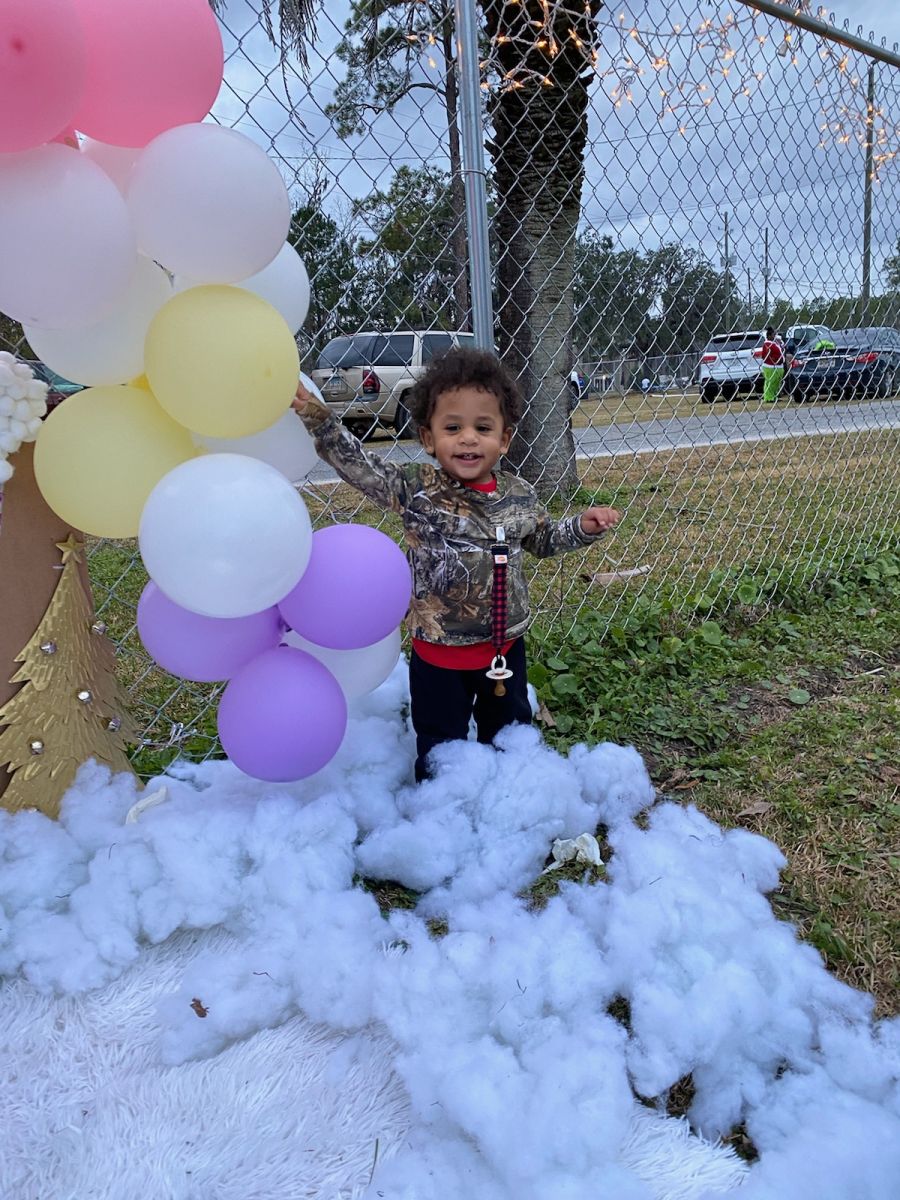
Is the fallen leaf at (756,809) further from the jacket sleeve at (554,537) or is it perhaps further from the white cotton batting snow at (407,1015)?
the jacket sleeve at (554,537)

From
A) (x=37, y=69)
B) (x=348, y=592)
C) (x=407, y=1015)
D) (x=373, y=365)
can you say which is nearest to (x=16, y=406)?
(x=37, y=69)

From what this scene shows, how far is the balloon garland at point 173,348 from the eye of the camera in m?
1.31

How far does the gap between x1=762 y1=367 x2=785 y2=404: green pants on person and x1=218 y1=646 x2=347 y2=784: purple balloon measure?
3.66 m

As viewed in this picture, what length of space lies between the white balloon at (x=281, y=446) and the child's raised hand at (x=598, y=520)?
0.67 meters

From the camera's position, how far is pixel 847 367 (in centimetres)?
447

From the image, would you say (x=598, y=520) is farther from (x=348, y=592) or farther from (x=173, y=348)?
(x=173, y=348)

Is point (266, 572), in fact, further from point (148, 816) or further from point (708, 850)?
point (708, 850)

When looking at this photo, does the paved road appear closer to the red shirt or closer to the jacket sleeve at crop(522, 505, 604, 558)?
the jacket sleeve at crop(522, 505, 604, 558)

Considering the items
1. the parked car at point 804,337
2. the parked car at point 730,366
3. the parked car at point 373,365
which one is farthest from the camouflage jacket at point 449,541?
the parked car at point 804,337

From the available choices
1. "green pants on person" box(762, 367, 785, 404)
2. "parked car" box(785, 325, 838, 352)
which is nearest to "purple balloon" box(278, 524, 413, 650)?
"parked car" box(785, 325, 838, 352)

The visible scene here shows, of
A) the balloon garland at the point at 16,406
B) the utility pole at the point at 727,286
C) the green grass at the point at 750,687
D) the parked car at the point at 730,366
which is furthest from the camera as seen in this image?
the parked car at the point at 730,366

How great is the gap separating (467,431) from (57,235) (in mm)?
908

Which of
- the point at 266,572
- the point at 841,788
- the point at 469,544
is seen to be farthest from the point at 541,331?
the point at 266,572

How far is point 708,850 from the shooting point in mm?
1720
